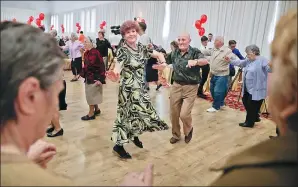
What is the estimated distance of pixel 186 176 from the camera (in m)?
2.69

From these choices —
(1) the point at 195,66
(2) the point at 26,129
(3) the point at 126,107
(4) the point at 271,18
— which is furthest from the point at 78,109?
(4) the point at 271,18

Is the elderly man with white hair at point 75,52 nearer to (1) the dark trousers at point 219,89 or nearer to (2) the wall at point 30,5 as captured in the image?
(1) the dark trousers at point 219,89

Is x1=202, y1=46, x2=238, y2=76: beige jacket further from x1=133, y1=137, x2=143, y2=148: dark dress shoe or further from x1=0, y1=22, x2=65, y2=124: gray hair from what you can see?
x1=0, y1=22, x2=65, y2=124: gray hair

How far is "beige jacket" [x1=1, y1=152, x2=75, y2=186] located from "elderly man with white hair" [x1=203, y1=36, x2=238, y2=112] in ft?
15.6

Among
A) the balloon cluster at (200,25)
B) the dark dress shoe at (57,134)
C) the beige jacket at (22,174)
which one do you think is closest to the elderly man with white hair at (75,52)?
the balloon cluster at (200,25)

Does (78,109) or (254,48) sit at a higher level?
(254,48)

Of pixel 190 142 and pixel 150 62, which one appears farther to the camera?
pixel 150 62

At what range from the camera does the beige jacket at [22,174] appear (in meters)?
0.54

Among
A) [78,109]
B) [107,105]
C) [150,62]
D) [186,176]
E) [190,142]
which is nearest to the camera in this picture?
[186,176]

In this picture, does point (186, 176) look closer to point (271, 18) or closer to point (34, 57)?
point (34, 57)

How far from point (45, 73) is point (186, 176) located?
91.0 inches

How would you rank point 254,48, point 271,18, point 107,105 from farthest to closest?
point 271,18 < point 107,105 < point 254,48

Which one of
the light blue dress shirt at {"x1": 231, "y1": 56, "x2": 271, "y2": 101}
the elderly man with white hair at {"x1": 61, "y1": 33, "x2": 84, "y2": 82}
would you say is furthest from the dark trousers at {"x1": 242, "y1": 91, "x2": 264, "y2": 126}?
the elderly man with white hair at {"x1": 61, "y1": 33, "x2": 84, "y2": 82}

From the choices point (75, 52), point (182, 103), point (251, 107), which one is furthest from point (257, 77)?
point (75, 52)
